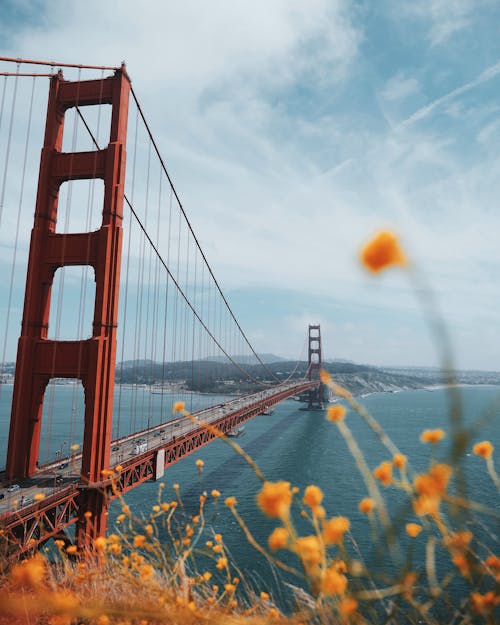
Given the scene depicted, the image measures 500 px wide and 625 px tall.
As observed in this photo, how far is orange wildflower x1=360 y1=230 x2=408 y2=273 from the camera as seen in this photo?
119 centimetres

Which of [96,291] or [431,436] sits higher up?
[96,291]

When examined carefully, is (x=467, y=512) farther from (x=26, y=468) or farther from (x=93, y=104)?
(x=93, y=104)

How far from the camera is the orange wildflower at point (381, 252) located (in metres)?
1.19

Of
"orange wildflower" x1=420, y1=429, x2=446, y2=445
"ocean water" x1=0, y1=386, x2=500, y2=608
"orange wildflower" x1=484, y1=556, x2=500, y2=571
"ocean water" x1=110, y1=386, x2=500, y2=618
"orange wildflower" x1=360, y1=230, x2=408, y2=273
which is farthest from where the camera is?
"ocean water" x1=0, y1=386, x2=500, y2=608

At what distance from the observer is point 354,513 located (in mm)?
25344

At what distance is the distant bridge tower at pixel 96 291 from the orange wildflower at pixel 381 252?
45.8ft

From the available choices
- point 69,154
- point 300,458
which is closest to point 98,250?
point 69,154

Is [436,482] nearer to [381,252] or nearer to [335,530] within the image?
[335,530]

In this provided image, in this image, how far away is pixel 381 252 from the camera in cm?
122

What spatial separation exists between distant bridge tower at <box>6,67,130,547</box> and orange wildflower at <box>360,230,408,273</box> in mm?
13953

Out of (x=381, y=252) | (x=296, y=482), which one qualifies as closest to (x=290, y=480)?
(x=296, y=482)

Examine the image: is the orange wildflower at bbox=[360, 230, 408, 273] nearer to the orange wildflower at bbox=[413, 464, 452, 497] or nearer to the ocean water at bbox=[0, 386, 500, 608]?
the ocean water at bbox=[0, 386, 500, 608]

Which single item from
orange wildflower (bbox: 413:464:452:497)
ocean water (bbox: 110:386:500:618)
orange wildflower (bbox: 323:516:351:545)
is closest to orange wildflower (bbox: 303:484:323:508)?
orange wildflower (bbox: 323:516:351:545)

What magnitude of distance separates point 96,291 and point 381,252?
14509 millimetres
